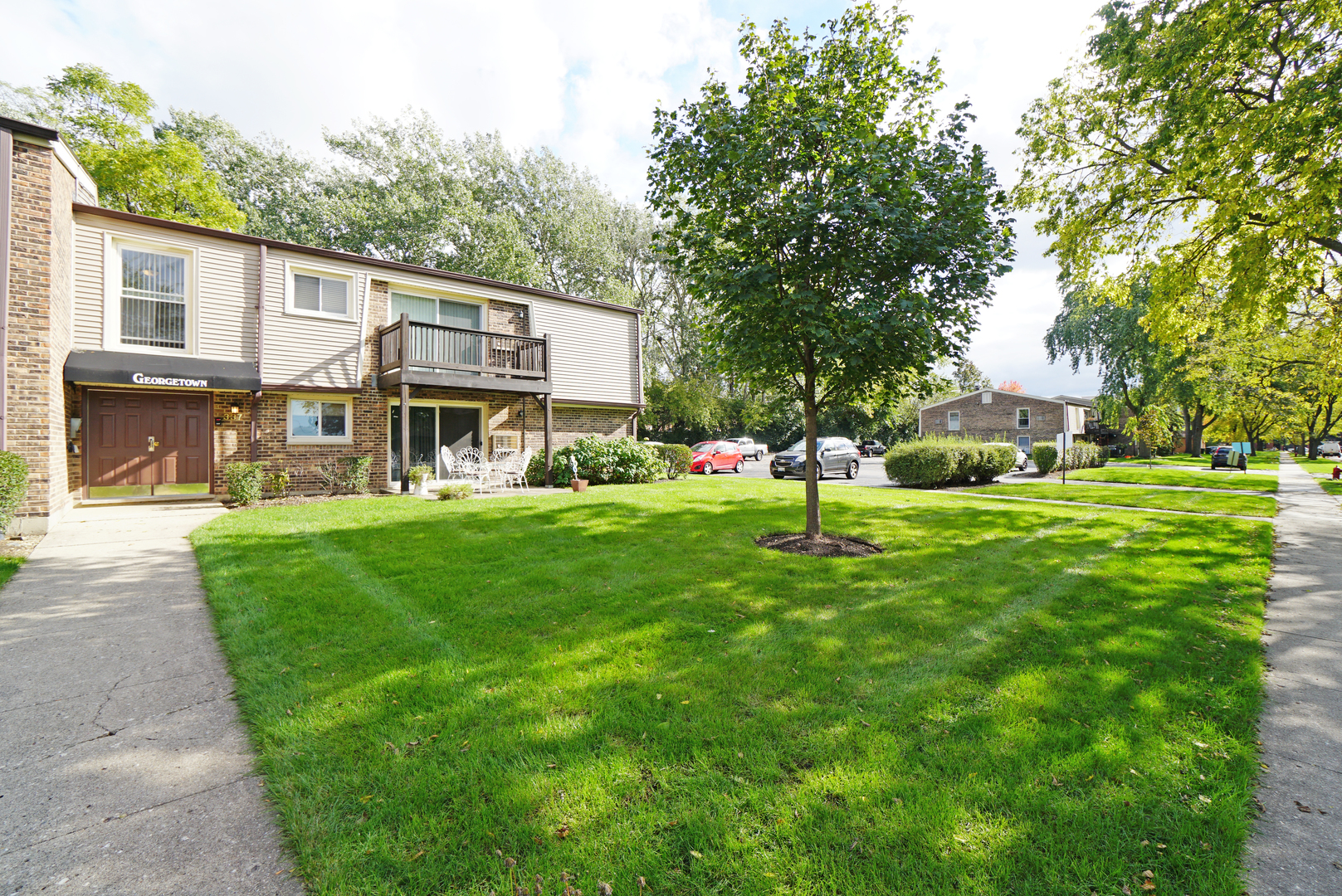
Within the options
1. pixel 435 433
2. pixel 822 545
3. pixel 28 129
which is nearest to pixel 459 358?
pixel 435 433

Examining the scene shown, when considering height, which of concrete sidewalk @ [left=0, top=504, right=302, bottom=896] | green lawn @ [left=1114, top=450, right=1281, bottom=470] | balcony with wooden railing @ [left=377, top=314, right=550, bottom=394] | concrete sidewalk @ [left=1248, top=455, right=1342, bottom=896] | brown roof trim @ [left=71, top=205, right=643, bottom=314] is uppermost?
brown roof trim @ [left=71, top=205, right=643, bottom=314]

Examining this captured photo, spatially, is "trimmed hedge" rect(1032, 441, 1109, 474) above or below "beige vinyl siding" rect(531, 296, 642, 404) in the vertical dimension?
below

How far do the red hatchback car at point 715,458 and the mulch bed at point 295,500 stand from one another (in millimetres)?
12694

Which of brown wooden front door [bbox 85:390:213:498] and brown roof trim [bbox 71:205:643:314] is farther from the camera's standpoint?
brown wooden front door [bbox 85:390:213:498]

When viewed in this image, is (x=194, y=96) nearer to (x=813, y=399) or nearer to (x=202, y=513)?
(x=202, y=513)

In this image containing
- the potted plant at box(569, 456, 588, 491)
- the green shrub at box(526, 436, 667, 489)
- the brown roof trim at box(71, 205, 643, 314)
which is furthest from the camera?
the green shrub at box(526, 436, 667, 489)

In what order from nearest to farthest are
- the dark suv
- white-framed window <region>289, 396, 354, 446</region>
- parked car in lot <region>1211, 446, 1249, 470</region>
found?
white-framed window <region>289, 396, 354, 446</region>, parked car in lot <region>1211, 446, 1249, 470</region>, the dark suv

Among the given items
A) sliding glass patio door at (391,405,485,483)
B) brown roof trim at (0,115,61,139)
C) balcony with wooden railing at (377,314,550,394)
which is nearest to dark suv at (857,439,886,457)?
balcony with wooden railing at (377,314,550,394)

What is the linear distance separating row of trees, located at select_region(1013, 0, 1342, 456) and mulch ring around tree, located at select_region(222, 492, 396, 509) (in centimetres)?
1696

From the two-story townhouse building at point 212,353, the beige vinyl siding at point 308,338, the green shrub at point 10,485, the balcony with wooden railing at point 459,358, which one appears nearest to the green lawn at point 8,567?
the green shrub at point 10,485

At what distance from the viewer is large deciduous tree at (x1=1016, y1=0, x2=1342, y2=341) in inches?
327

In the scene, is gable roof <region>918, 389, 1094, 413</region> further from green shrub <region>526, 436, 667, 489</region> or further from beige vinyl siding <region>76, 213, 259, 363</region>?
beige vinyl siding <region>76, 213, 259, 363</region>

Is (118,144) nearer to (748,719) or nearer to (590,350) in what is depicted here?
(590,350)

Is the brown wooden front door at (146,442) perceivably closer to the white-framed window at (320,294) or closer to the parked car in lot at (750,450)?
the white-framed window at (320,294)
